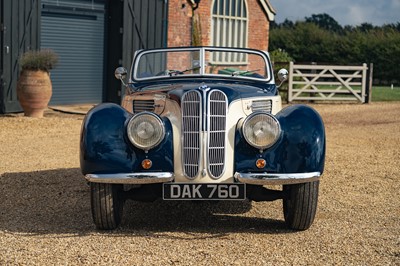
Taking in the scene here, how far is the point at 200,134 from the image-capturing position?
6.29 meters

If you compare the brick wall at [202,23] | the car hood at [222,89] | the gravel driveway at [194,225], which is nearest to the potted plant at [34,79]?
the gravel driveway at [194,225]

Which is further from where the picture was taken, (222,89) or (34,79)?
(34,79)

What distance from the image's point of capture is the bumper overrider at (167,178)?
6.14 metres

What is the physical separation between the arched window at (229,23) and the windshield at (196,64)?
42.8ft

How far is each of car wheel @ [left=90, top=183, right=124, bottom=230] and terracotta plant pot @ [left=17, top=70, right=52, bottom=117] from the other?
9.36 metres

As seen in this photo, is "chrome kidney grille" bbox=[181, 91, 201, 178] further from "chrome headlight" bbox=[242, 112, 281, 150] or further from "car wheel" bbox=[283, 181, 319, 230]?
"car wheel" bbox=[283, 181, 319, 230]

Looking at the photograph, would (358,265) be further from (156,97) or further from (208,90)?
(156,97)

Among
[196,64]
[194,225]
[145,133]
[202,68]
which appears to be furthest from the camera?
[196,64]

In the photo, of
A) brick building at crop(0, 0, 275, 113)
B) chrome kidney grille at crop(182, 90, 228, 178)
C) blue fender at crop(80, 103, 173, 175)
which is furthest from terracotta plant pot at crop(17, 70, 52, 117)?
→ chrome kidney grille at crop(182, 90, 228, 178)

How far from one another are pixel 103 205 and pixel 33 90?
9462mm

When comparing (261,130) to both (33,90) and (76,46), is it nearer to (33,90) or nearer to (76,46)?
(33,90)

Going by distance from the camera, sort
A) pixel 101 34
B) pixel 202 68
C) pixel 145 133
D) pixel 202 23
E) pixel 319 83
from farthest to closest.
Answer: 1. pixel 319 83
2. pixel 202 23
3. pixel 101 34
4. pixel 202 68
5. pixel 145 133

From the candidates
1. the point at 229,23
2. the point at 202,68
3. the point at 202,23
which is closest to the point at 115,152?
the point at 202,68

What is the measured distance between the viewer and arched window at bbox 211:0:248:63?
70.4 feet
